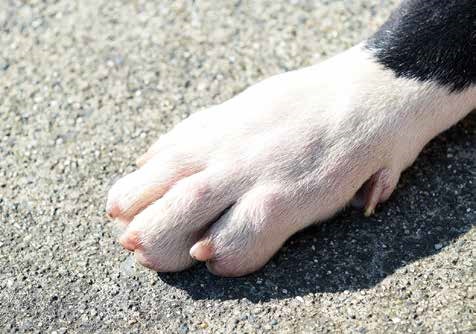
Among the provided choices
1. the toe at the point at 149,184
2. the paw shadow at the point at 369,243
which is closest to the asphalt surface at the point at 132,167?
the paw shadow at the point at 369,243

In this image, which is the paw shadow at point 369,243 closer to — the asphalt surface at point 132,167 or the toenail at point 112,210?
the asphalt surface at point 132,167

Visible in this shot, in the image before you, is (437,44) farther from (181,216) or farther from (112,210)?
(112,210)

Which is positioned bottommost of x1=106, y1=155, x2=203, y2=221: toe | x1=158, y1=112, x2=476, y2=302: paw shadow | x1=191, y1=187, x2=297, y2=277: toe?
x1=158, y1=112, x2=476, y2=302: paw shadow


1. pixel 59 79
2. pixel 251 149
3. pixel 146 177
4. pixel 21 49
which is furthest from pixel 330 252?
pixel 21 49

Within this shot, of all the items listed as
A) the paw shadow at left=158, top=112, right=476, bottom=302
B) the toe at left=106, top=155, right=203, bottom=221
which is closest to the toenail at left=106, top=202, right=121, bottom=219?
the toe at left=106, top=155, right=203, bottom=221

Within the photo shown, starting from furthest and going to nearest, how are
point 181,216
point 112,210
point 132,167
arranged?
point 132,167, point 112,210, point 181,216

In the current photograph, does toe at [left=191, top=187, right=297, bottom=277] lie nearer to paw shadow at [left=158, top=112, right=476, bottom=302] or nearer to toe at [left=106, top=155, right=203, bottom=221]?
paw shadow at [left=158, top=112, right=476, bottom=302]

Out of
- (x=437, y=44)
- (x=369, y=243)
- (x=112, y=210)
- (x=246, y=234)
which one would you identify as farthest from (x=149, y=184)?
(x=437, y=44)
